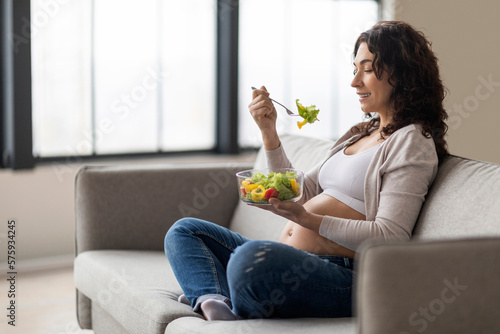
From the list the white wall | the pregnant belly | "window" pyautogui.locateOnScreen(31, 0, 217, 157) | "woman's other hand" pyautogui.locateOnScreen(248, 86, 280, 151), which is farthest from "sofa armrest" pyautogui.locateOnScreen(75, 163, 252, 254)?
the white wall

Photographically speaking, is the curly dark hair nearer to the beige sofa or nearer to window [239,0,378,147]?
the beige sofa

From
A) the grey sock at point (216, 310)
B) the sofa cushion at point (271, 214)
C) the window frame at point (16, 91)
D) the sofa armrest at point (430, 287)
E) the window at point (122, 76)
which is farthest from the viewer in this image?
the window at point (122, 76)

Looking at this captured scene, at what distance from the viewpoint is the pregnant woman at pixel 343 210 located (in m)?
1.53

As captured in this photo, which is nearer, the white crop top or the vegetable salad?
the vegetable salad

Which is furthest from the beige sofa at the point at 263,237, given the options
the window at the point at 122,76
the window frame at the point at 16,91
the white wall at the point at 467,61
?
the white wall at the point at 467,61

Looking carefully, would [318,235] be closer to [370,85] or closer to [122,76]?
[370,85]

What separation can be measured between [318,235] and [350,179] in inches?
7.1

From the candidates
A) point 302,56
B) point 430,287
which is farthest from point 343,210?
point 302,56

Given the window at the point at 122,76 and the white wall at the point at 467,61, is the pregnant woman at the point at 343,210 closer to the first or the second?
the window at the point at 122,76

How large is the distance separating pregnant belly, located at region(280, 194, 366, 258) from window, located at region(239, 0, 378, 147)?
8.12ft

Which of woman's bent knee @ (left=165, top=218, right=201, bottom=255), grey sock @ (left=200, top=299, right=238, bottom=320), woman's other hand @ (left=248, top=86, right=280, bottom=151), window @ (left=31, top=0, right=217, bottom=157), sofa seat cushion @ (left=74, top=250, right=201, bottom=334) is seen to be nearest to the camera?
grey sock @ (left=200, top=299, right=238, bottom=320)

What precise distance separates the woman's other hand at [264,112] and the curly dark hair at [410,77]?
1.18ft

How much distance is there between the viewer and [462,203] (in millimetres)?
1581

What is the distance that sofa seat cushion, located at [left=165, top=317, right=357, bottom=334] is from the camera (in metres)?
1.46
